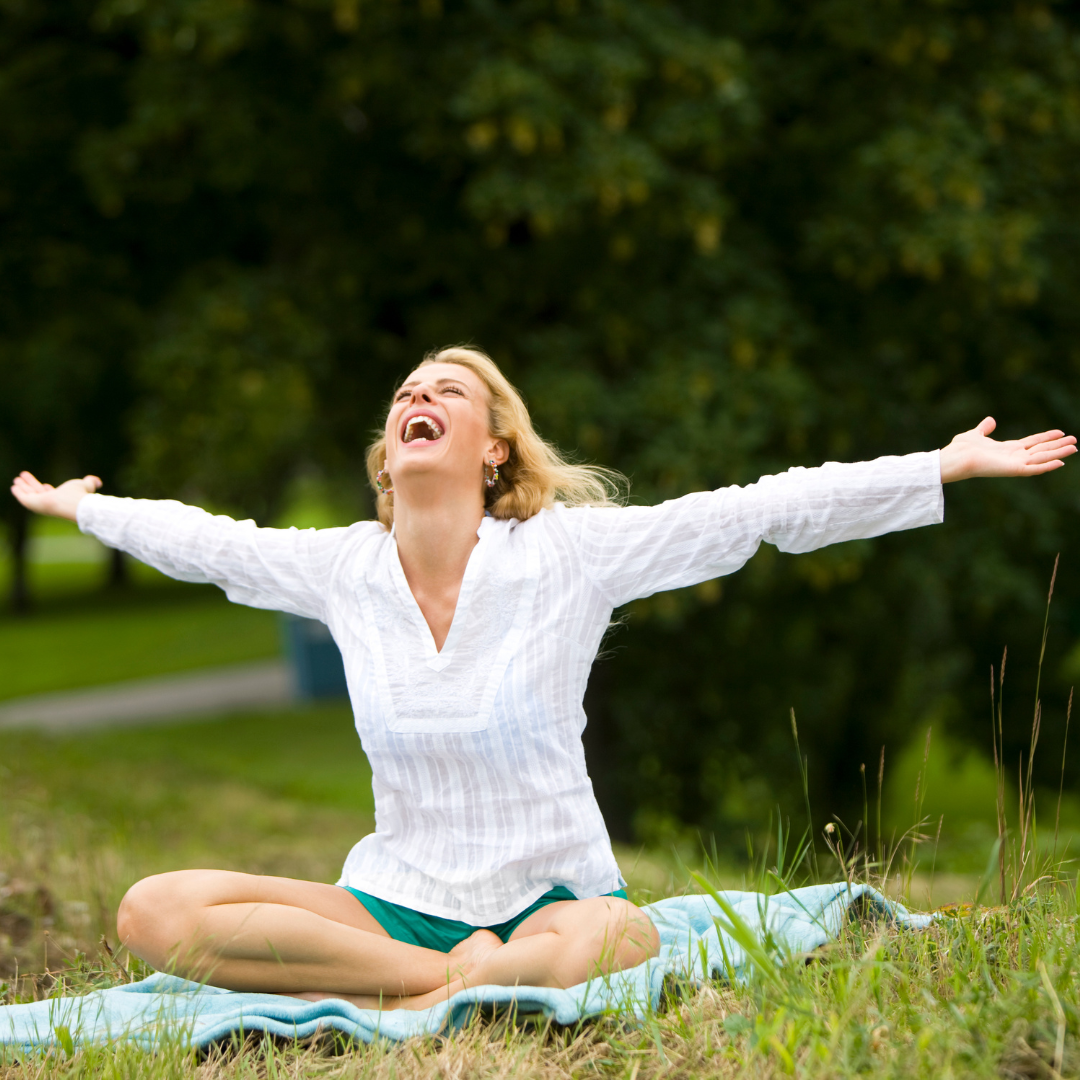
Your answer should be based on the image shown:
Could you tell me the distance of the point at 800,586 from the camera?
9.34 metres

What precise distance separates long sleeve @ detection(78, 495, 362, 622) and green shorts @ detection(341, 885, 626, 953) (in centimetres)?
77

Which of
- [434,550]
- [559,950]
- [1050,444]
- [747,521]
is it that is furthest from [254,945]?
[1050,444]

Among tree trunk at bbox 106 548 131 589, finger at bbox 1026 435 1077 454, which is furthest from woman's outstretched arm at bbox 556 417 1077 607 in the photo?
tree trunk at bbox 106 548 131 589

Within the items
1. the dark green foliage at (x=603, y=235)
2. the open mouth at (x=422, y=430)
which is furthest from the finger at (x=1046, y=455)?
the dark green foliage at (x=603, y=235)

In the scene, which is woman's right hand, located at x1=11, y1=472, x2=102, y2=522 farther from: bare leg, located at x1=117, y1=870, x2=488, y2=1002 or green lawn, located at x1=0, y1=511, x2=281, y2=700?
green lawn, located at x1=0, y1=511, x2=281, y2=700

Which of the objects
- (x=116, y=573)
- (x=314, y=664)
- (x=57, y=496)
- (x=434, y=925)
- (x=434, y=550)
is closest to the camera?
(x=434, y=925)

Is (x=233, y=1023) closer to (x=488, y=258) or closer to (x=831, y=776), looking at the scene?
(x=488, y=258)

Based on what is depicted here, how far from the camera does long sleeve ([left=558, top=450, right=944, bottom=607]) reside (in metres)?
2.79

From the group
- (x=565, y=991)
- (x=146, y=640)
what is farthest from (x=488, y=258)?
(x=146, y=640)

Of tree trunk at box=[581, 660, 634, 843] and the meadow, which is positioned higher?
the meadow

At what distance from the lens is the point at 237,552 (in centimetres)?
326

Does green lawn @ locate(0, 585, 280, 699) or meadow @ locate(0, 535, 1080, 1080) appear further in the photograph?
green lawn @ locate(0, 585, 280, 699)

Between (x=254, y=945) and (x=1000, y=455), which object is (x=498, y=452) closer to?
(x=1000, y=455)

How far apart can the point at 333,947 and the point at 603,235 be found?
5757 mm
